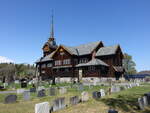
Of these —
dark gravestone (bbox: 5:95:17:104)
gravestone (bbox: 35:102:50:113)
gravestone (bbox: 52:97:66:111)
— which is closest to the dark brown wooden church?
dark gravestone (bbox: 5:95:17:104)

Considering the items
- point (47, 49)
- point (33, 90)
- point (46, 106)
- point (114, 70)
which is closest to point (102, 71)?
point (114, 70)

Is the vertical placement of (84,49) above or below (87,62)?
above

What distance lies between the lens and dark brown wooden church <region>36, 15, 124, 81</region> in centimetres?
4293

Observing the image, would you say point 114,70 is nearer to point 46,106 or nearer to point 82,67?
point 82,67

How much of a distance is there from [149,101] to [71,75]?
115 feet

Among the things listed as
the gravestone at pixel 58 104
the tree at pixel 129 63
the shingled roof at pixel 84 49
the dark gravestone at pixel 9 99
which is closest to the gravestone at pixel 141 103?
the gravestone at pixel 58 104

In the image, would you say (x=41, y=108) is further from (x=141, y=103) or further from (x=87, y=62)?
(x=87, y=62)

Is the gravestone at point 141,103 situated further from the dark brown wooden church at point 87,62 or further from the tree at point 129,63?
the tree at point 129,63

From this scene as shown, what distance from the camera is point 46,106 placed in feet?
31.5

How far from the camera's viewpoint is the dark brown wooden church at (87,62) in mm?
42928

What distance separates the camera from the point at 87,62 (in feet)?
150

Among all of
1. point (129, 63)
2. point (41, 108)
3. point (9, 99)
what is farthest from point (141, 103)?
point (129, 63)

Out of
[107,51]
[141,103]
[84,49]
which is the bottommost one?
[141,103]

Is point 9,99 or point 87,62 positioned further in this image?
point 87,62
